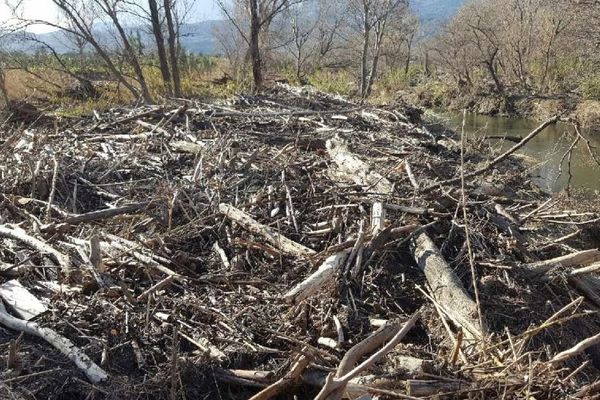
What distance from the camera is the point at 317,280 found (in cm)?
376

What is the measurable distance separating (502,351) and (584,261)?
52.4 inches

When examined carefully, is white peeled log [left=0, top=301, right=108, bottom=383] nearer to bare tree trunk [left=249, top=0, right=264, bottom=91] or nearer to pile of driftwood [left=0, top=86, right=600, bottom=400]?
pile of driftwood [left=0, top=86, right=600, bottom=400]

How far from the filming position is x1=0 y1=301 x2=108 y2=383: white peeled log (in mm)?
3029

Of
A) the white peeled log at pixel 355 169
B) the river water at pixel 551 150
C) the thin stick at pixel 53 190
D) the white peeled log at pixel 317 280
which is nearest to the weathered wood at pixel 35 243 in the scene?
the thin stick at pixel 53 190

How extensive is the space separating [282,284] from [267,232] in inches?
23.5

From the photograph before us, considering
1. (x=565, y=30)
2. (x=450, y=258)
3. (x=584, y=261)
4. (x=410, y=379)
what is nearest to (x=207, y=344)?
(x=410, y=379)

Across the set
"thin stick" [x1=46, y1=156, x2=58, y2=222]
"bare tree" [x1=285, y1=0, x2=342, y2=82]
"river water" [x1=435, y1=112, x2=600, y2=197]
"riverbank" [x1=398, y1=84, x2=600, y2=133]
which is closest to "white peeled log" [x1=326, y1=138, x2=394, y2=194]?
"river water" [x1=435, y1=112, x2=600, y2=197]

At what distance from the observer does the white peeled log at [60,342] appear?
303 cm

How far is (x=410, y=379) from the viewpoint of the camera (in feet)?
9.64

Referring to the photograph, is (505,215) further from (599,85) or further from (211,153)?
(599,85)

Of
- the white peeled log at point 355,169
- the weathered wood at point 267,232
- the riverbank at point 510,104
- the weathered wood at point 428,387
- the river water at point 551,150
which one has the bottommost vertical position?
the river water at point 551,150

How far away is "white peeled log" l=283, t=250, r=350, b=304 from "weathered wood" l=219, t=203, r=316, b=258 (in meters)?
0.23

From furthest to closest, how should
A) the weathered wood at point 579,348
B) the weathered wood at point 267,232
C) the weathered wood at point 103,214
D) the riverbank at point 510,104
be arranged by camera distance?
the riverbank at point 510,104
the weathered wood at point 103,214
the weathered wood at point 267,232
the weathered wood at point 579,348

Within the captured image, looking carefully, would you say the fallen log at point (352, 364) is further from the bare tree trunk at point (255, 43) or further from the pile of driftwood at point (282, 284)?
the bare tree trunk at point (255, 43)
